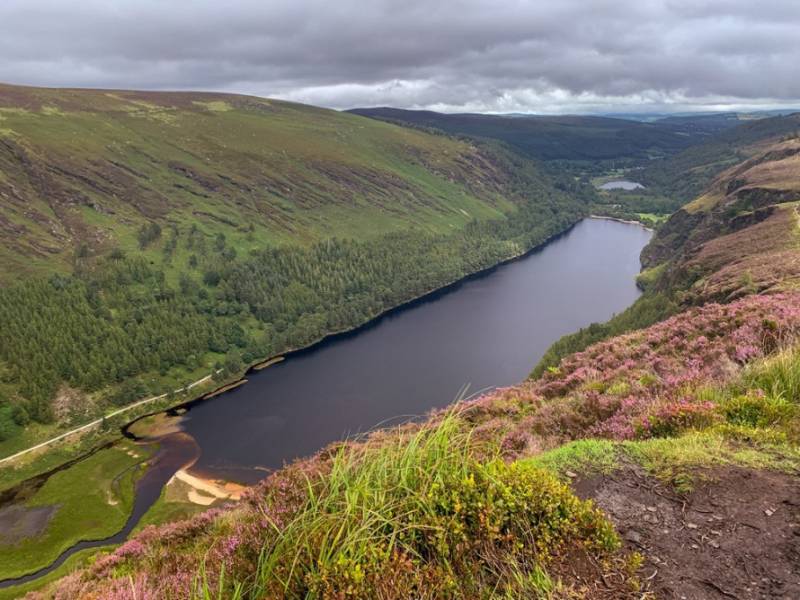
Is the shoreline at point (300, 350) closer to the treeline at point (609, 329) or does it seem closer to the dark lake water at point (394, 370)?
the dark lake water at point (394, 370)

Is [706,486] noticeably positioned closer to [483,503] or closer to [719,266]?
[483,503]

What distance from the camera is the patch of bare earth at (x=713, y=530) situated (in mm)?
5891

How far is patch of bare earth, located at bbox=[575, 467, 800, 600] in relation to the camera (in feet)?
19.3

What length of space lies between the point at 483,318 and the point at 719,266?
89496 millimetres

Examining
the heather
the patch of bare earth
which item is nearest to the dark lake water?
the heather

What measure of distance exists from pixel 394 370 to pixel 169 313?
75.6 meters

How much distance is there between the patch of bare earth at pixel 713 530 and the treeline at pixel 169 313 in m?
121

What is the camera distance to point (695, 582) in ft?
19.4

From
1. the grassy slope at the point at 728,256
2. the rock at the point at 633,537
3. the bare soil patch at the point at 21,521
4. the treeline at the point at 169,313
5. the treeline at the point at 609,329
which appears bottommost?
the bare soil patch at the point at 21,521

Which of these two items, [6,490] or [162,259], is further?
[162,259]

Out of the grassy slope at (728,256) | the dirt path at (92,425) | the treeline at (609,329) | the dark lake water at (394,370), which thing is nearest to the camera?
the grassy slope at (728,256)

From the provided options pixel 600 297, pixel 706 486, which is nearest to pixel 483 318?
pixel 600 297

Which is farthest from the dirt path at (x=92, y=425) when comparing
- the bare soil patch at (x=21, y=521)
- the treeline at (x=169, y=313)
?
the bare soil patch at (x=21, y=521)

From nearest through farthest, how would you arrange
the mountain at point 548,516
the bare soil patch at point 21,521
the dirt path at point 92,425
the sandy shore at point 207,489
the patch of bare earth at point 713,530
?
the mountain at point 548,516
the patch of bare earth at point 713,530
the bare soil patch at point 21,521
the sandy shore at point 207,489
the dirt path at point 92,425
